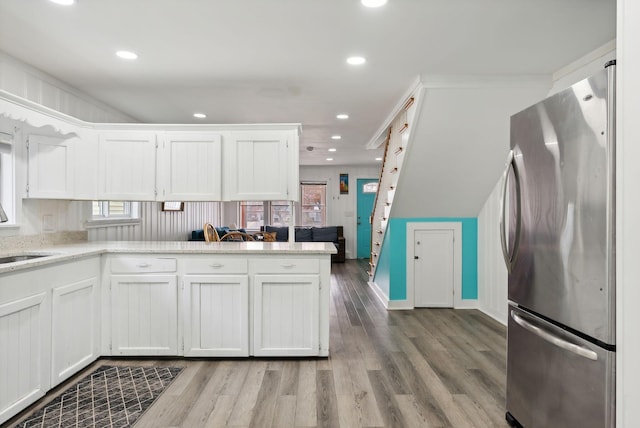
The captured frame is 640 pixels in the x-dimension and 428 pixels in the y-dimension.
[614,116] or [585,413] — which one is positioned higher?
[614,116]

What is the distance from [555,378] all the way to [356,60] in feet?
7.68

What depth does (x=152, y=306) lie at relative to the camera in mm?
2941

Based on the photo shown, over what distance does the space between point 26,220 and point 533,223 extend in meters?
3.56

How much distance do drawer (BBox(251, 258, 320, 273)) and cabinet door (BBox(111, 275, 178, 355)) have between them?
664mm

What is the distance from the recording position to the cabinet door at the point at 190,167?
3.39m

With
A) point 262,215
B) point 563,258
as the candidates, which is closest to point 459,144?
point 563,258

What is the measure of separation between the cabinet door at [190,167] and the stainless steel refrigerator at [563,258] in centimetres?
243

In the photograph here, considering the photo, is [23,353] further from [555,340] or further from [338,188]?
[338,188]

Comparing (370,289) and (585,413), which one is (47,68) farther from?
(370,289)

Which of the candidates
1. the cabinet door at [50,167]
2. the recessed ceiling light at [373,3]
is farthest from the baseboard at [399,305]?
the cabinet door at [50,167]

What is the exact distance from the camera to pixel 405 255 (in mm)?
4664

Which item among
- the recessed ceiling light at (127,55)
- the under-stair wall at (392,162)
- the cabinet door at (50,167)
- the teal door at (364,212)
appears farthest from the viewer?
the teal door at (364,212)

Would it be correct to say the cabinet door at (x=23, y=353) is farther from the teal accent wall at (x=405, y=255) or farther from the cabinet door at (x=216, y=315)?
the teal accent wall at (x=405, y=255)

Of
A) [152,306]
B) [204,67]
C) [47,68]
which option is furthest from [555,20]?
[47,68]
